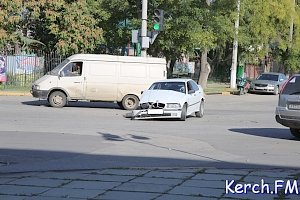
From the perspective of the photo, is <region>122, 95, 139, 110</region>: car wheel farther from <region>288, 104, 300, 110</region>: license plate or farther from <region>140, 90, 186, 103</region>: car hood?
<region>288, 104, 300, 110</region>: license plate

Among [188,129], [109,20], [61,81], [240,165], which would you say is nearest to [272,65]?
[109,20]

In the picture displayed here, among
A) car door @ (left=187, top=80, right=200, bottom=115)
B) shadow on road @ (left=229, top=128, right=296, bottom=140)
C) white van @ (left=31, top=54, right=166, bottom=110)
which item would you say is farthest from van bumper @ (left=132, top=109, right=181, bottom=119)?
white van @ (left=31, top=54, right=166, bottom=110)

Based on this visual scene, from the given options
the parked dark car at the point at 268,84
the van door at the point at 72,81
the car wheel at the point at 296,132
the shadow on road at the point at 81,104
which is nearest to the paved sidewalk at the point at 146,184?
the car wheel at the point at 296,132

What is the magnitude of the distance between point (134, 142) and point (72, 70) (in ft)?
35.7

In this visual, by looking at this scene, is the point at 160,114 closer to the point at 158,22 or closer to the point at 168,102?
the point at 168,102

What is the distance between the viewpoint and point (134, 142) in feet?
41.3

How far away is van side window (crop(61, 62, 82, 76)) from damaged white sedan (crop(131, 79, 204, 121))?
14.8ft

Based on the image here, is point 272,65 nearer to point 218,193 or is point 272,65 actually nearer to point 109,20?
point 109,20

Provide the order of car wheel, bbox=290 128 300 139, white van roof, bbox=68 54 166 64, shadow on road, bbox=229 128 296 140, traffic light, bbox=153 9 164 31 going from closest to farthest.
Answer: car wheel, bbox=290 128 300 139 < shadow on road, bbox=229 128 296 140 < white van roof, bbox=68 54 166 64 < traffic light, bbox=153 9 164 31

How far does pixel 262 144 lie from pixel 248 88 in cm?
2748

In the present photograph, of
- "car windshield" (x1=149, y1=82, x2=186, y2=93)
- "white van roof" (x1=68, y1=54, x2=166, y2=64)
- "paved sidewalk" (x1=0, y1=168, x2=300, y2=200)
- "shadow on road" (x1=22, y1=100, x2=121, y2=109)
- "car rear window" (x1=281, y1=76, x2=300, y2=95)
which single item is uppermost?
"white van roof" (x1=68, y1=54, x2=166, y2=64)

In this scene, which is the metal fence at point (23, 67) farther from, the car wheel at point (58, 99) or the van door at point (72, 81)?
the van door at point (72, 81)

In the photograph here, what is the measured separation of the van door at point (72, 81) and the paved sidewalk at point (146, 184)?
14264 millimetres

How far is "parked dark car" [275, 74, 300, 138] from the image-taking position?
1352 cm
